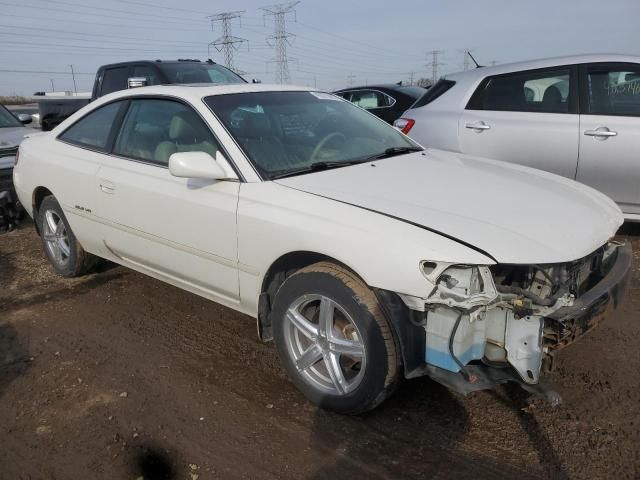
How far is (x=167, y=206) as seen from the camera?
11.1 feet

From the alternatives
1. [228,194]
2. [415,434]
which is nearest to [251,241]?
[228,194]

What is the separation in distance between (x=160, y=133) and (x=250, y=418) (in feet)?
6.59

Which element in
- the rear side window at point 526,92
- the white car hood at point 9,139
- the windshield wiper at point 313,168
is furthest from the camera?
the white car hood at point 9,139

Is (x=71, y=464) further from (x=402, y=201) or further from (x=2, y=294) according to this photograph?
(x=2, y=294)

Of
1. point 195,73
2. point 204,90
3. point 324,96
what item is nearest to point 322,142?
point 324,96

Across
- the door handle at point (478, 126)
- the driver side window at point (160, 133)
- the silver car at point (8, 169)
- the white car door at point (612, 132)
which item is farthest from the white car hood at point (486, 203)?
the silver car at point (8, 169)

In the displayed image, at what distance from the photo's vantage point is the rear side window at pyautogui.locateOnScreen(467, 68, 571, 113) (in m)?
5.09

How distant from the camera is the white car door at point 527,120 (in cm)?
497

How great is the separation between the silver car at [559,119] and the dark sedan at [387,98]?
3861mm

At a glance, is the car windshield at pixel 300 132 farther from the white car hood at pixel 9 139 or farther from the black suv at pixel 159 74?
the white car hood at pixel 9 139

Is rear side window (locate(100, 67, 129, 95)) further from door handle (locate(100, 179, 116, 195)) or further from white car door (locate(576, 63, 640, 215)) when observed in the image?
white car door (locate(576, 63, 640, 215))

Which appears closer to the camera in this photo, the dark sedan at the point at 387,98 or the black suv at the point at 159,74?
the black suv at the point at 159,74

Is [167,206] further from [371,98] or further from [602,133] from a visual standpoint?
[371,98]

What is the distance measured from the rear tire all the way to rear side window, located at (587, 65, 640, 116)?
463cm
